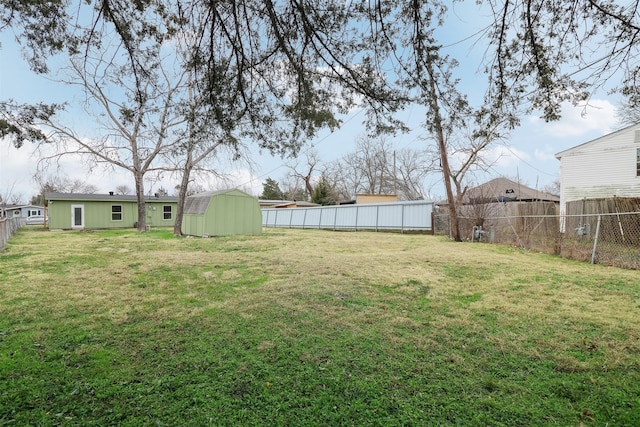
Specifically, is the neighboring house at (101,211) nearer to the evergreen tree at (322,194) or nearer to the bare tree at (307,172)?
the evergreen tree at (322,194)

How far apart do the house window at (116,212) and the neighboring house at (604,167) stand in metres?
24.9

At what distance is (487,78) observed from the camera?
11.4ft

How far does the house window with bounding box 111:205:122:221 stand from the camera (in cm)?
2102

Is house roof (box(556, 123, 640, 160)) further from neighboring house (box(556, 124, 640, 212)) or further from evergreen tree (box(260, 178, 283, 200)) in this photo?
evergreen tree (box(260, 178, 283, 200))

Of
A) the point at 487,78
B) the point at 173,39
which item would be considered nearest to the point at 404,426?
the point at 487,78

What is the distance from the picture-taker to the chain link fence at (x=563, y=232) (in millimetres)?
6887

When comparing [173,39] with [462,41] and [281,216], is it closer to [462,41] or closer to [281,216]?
[462,41]

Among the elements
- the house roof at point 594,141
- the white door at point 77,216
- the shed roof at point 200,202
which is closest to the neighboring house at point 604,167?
the house roof at point 594,141

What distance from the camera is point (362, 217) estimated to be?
63.3 ft

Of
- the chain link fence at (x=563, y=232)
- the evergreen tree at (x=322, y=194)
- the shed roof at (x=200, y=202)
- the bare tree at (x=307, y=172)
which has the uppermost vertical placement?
the bare tree at (x=307, y=172)

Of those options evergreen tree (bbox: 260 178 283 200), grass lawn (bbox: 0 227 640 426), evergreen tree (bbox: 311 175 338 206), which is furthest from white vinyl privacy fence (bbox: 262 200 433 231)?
evergreen tree (bbox: 260 178 283 200)

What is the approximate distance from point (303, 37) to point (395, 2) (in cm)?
107

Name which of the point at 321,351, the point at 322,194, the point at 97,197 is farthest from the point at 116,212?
the point at 321,351

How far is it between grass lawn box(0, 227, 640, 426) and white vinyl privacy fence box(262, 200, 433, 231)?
35.5 ft
